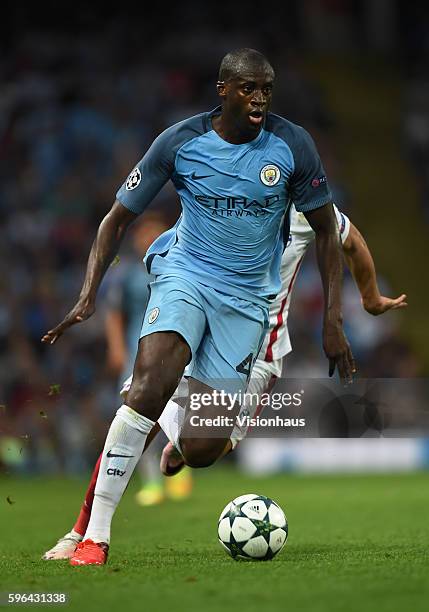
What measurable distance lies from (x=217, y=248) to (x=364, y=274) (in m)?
1.15

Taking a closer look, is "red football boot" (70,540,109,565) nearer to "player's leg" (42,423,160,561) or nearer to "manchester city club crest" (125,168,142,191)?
"player's leg" (42,423,160,561)

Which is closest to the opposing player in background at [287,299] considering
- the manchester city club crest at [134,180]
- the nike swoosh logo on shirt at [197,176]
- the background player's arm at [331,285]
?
the background player's arm at [331,285]

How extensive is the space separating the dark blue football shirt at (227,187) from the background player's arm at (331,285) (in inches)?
4.4

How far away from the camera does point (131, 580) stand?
5.03 meters

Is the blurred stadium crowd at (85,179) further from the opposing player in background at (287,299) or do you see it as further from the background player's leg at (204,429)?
the background player's leg at (204,429)

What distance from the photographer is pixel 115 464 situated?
5.80 meters

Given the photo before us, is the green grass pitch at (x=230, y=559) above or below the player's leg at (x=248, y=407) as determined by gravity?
below

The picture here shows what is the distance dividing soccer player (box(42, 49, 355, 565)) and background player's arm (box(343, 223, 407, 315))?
76cm

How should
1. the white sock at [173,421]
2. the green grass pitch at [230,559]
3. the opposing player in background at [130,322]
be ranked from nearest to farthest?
the green grass pitch at [230,559] < the white sock at [173,421] < the opposing player in background at [130,322]

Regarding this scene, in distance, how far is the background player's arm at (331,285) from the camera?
5.95 metres

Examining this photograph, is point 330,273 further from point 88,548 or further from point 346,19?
point 346,19

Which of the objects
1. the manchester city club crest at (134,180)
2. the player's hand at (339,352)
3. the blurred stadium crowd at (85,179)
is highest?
the blurred stadium crowd at (85,179)

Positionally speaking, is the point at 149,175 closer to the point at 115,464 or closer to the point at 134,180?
the point at 134,180

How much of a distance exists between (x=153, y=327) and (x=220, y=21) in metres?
15.5
